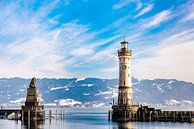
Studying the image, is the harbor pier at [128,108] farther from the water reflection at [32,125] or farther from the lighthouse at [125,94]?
the water reflection at [32,125]

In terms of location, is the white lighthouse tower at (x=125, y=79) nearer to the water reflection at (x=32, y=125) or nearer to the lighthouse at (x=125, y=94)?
the lighthouse at (x=125, y=94)

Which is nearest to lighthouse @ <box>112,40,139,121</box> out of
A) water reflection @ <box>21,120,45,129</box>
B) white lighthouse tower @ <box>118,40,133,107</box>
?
white lighthouse tower @ <box>118,40,133,107</box>

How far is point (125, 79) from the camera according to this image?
378 ft

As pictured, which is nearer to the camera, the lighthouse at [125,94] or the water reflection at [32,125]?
the water reflection at [32,125]

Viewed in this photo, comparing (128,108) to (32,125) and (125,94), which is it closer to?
(125,94)

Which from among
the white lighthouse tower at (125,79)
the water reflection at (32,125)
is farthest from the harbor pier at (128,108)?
the water reflection at (32,125)

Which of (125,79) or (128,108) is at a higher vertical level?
(125,79)

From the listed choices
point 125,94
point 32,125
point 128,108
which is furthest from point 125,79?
point 32,125

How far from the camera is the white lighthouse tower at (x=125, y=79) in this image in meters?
115

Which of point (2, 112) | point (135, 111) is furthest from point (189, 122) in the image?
point (2, 112)

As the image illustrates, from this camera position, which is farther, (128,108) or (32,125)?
(128,108)

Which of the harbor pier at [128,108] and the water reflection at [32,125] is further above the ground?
the harbor pier at [128,108]

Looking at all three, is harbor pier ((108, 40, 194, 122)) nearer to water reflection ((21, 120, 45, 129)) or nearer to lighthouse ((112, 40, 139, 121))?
lighthouse ((112, 40, 139, 121))

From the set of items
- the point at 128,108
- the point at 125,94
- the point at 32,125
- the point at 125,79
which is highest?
the point at 125,79
